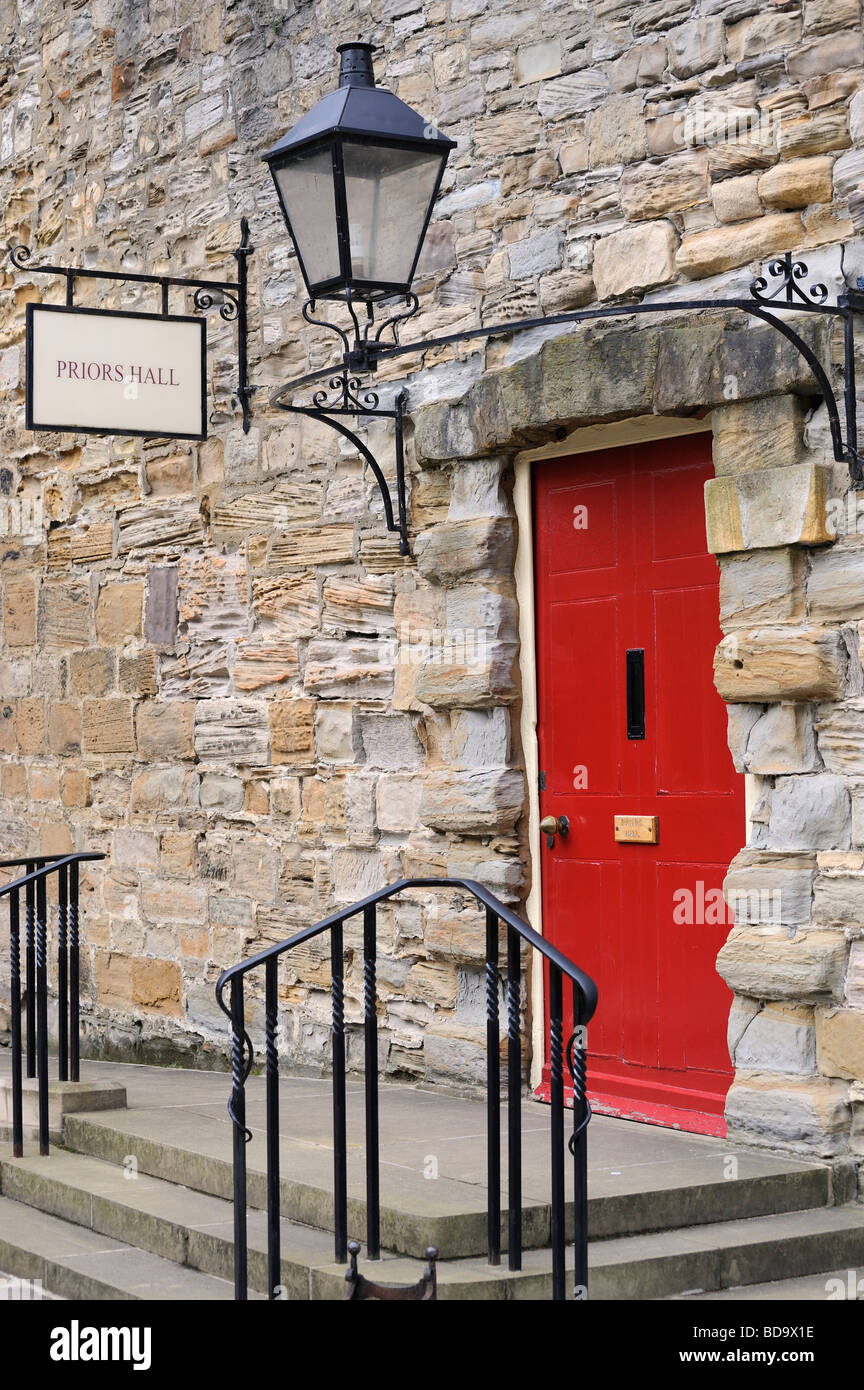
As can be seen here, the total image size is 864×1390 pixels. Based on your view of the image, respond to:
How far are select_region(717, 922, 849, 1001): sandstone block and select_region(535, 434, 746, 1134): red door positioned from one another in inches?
11.7

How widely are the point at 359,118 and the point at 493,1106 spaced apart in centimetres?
259

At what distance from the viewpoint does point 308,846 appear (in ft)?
20.2

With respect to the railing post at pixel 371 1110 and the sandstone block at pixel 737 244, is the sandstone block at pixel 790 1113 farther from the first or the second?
the sandstone block at pixel 737 244

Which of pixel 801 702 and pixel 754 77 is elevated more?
pixel 754 77

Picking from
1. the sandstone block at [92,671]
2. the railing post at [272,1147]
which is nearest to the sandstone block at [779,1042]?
the railing post at [272,1147]

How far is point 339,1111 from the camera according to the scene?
3.93m

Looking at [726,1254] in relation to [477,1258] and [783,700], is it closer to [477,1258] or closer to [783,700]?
[477,1258]

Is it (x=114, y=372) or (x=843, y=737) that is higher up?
(x=114, y=372)

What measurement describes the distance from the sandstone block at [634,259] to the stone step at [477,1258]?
2.61 metres

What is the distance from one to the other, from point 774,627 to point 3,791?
15.1ft

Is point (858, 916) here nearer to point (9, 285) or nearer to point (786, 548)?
point (786, 548)

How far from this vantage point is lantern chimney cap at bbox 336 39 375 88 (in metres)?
4.75

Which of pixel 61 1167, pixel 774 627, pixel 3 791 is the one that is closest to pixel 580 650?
pixel 774 627

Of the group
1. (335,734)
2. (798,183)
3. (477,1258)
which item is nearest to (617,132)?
(798,183)
